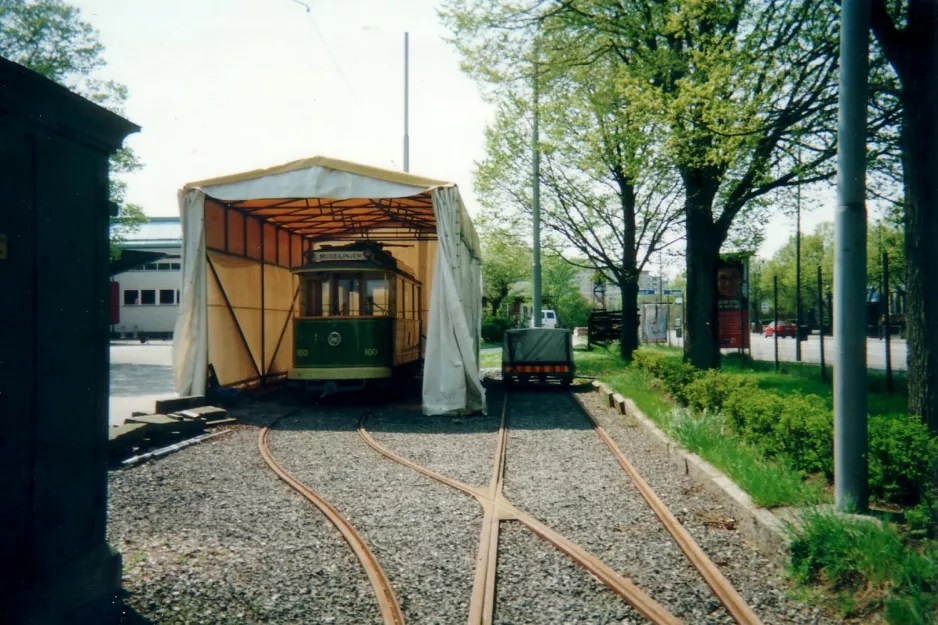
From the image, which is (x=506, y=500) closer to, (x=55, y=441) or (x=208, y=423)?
(x=55, y=441)

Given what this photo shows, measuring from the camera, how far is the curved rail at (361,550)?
13.3 ft

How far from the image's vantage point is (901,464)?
5215mm

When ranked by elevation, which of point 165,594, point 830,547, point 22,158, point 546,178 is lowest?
point 165,594

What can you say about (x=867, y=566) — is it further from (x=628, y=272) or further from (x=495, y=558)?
(x=628, y=272)

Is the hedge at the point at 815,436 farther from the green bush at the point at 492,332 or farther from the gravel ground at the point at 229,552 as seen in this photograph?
the green bush at the point at 492,332

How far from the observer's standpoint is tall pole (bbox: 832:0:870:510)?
497cm

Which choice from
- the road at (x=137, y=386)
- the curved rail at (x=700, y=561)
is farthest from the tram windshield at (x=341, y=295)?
the curved rail at (x=700, y=561)

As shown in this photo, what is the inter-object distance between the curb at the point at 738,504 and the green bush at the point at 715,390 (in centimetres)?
84

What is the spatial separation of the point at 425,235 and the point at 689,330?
780 cm

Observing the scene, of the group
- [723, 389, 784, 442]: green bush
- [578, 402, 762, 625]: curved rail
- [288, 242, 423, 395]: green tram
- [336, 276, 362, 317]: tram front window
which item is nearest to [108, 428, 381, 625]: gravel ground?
[578, 402, 762, 625]: curved rail

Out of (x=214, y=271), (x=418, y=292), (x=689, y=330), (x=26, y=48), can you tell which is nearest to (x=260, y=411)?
(x=214, y=271)

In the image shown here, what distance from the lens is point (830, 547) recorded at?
4.30m

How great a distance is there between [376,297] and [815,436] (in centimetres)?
966

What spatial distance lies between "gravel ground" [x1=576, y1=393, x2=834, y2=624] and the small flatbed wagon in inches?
327
